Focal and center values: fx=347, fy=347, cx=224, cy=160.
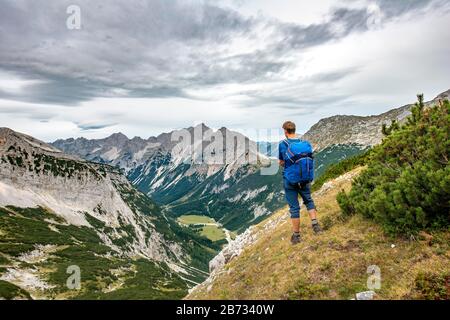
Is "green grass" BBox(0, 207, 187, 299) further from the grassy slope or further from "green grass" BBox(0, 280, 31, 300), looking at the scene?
the grassy slope

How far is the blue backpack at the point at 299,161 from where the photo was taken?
47.0 ft

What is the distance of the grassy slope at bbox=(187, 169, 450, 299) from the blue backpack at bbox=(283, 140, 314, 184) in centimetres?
307

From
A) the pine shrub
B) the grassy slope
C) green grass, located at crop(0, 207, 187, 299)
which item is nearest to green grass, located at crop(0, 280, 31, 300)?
green grass, located at crop(0, 207, 187, 299)

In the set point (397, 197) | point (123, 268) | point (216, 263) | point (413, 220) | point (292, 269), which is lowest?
point (123, 268)

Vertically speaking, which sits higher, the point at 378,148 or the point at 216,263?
the point at 378,148

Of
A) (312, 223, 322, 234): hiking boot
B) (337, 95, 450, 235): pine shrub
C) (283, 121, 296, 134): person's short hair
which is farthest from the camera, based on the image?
(312, 223, 322, 234): hiking boot

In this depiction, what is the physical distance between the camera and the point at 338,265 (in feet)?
42.3

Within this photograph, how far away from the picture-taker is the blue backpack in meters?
14.3

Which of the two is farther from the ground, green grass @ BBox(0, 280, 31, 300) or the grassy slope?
the grassy slope

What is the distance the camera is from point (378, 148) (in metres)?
18.8

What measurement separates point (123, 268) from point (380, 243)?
172356mm

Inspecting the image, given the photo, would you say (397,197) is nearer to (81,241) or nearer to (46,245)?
(46,245)
